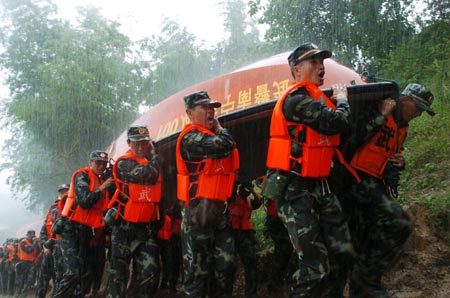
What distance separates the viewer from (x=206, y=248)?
357 cm

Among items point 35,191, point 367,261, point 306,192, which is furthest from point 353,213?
point 35,191

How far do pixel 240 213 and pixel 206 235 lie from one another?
1.53 metres

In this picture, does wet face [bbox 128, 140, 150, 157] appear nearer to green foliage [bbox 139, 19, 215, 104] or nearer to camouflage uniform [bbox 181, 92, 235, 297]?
camouflage uniform [bbox 181, 92, 235, 297]

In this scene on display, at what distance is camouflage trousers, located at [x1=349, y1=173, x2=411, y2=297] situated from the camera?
3176mm

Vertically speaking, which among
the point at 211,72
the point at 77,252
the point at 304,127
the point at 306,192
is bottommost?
the point at 77,252

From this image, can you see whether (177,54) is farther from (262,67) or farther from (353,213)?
(353,213)

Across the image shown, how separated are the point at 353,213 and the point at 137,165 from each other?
2052 mm

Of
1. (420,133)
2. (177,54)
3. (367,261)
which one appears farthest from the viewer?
(177,54)

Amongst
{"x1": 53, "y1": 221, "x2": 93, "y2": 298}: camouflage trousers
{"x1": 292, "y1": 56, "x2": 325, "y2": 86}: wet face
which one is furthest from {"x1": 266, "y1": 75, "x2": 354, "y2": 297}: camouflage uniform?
{"x1": 53, "y1": 221, "x2": 93, "y2": 298}: camouflage trousers

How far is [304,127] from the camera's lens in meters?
2.83

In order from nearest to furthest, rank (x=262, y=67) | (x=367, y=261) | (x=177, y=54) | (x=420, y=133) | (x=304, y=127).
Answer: (x=304, y=127), (x=367, y=261), (x=262, y=67), (x=420, y=133), (x=177, y=54)

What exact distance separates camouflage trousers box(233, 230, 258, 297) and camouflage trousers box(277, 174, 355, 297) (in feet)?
6.44

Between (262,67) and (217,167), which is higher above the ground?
(262,67)

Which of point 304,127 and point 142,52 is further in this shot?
point 142,52
